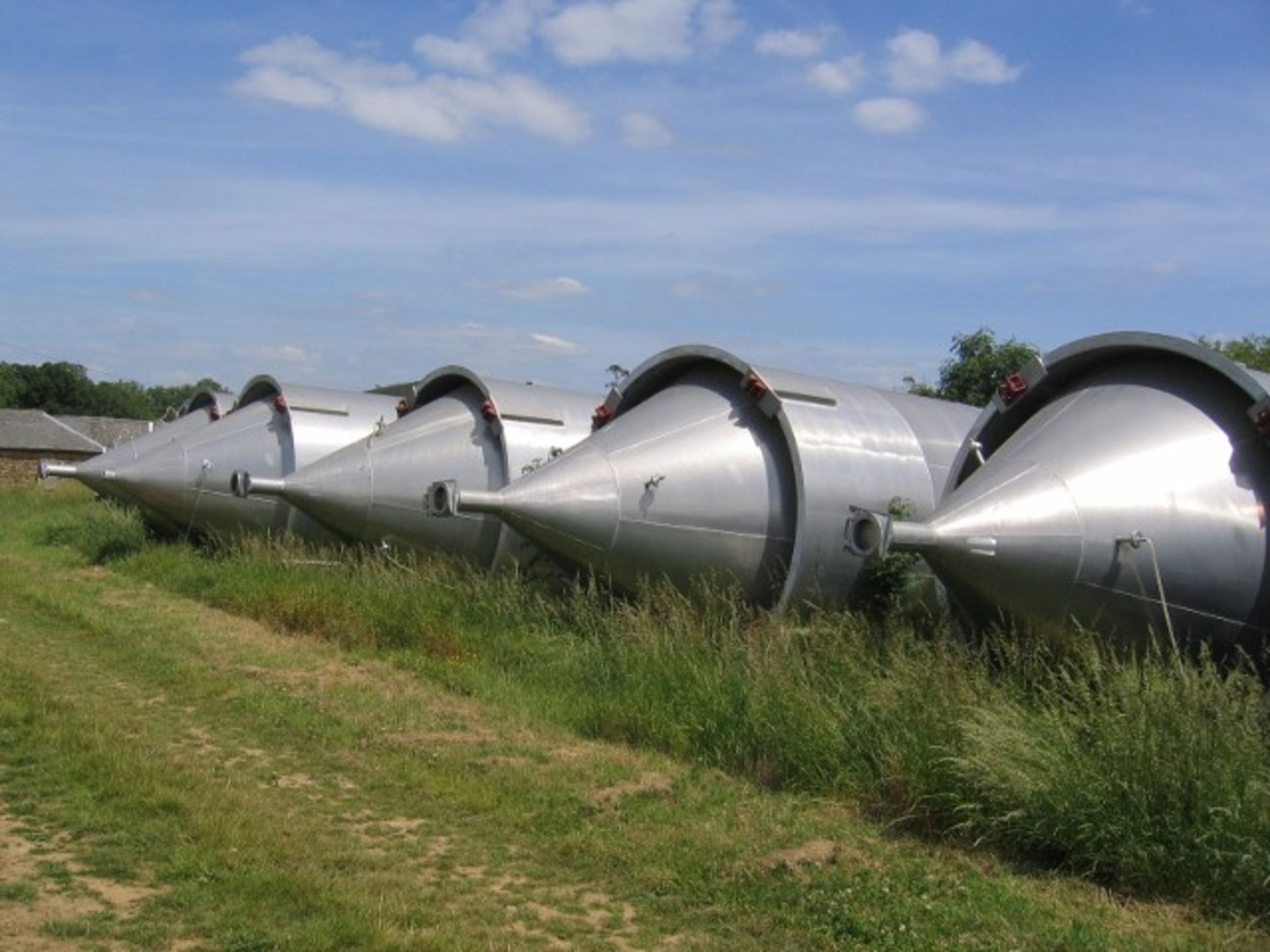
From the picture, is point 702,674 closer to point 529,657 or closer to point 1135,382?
point 529,657

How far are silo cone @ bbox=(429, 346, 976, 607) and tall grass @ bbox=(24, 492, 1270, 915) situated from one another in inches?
14.5

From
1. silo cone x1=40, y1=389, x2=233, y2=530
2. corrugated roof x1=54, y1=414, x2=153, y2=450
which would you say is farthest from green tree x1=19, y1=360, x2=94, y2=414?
silo cone x1=40, y1=389, x2=233, y2=530

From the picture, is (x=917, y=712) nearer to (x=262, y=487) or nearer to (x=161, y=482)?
(x=262, y=487)

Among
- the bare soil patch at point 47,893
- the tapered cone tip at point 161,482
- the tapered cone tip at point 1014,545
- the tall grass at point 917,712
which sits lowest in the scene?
the bare soil patch at point 47,893

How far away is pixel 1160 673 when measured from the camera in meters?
8.01

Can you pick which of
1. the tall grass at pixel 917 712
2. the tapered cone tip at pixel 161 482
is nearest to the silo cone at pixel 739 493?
the tall grass at pixel 917 712

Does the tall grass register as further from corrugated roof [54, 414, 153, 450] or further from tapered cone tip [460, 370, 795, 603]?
corrugated roof [54, 414, 153, 450]

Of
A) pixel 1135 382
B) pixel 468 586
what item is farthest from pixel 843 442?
pixel 468 586

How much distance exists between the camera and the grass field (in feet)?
20.3

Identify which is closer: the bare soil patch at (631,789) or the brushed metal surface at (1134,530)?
the bare soil patch at (631,789)

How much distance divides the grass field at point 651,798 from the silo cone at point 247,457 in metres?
7.25

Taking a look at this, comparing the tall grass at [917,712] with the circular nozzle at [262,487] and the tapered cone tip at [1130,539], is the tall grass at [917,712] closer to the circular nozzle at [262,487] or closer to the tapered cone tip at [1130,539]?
the tapered cone tip at [1130,539]

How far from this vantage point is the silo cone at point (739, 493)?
11438mm

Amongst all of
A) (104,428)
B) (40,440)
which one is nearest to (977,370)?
(40,440)
